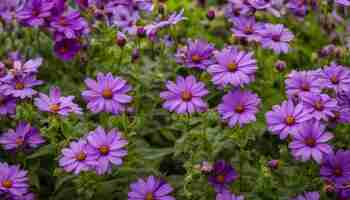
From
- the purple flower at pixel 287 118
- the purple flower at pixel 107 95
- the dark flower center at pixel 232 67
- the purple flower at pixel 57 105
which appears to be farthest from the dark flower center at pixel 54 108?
the purple flower at pixel 287 118

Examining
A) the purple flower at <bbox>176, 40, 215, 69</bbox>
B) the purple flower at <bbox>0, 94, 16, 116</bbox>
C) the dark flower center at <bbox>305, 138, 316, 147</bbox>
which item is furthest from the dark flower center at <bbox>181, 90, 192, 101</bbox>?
the purple flower at <bbox>0, 94, 16, 116</bbox>

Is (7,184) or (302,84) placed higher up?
(302,84)

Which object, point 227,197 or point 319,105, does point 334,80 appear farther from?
point 227,197

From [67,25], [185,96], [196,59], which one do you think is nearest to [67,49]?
[67,25]

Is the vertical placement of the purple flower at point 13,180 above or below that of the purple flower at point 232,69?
below

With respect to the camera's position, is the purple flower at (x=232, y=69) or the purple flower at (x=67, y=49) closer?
the purple flower at (x=232, y=69)

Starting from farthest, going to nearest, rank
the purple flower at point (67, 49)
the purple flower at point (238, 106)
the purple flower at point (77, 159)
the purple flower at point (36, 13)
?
the purple flower at point (67, 49)
the purple flower at point (36, 13)
the purple flower at point (238, 106)
the purple flower at point (77, 159)

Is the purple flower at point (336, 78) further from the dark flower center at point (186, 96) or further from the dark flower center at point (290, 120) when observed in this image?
the dark flower center at point (186, 96)

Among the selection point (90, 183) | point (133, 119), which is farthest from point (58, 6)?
point (90, 183)
